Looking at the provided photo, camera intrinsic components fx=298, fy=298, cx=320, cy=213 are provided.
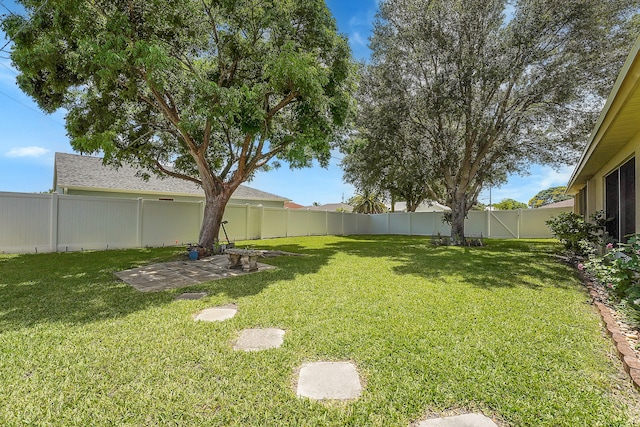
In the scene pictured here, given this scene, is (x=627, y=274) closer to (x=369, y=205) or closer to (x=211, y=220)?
(x=211, y=220)

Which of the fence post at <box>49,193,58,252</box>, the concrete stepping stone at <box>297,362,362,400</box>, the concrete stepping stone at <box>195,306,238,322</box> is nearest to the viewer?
the concrete stepping stone at <box>297,362,362,400</box>

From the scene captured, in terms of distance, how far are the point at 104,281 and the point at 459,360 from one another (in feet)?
17.8

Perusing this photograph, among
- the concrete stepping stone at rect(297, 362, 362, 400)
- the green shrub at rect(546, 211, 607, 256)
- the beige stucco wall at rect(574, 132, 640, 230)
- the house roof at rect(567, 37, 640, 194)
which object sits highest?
the house roof at rect(567, 37, 640, 194)

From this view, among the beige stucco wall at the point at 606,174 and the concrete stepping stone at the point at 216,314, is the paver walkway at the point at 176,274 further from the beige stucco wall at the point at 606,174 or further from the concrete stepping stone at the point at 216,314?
the beige stucco wall at the point at 606,174

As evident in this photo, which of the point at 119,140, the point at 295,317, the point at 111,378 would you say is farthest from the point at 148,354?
the point at 119,140

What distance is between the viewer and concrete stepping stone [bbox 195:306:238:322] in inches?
133

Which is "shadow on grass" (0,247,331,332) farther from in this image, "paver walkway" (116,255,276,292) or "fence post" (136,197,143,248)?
"fence post" (136,197,143,248)

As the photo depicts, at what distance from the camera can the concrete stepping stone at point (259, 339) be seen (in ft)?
8.76

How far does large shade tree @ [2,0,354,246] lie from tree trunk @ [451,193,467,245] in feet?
20.5

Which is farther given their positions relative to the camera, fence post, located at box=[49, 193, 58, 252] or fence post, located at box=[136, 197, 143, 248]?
fence post, located at box=[136, 197, 143, 248]

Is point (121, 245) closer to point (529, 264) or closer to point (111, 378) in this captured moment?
point (111, 378)

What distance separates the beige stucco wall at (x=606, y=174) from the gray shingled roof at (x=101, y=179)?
45.6ft

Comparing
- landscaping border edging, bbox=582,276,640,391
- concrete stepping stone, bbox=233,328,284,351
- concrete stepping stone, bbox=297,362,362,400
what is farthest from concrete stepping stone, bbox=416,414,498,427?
concrete stepping stone, bbox=233,328,284,351

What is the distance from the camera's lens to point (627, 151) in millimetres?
5117
